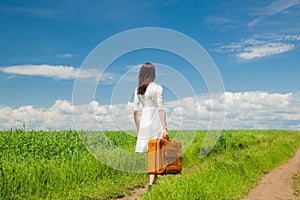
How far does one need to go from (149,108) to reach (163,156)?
112 centimetres

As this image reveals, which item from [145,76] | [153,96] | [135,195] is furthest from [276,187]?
[145,76]

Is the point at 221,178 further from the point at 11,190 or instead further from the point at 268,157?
the point at 268,157

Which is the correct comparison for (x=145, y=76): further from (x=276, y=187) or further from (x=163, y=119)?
(x=276, y=187)

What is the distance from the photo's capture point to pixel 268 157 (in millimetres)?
16641

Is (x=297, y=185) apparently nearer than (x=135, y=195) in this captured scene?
No

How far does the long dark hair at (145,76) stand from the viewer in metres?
8.72

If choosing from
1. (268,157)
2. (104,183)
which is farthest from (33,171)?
(268,157)

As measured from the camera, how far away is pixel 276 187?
11562mm

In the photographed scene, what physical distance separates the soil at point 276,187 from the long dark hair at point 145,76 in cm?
376

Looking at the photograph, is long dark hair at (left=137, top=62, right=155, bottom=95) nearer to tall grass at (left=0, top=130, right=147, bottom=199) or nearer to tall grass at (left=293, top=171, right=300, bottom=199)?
tall grass at (left=0, top=130, right=147, bottom=199)

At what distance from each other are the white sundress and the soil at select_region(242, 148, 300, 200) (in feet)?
9.46

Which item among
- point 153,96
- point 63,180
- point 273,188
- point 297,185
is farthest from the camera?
point 297,185

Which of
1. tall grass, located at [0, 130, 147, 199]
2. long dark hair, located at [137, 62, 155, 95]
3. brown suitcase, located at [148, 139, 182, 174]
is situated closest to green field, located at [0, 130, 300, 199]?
tall grass, located at [0, 130, 147, 199]

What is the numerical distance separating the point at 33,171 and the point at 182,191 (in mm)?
3920
